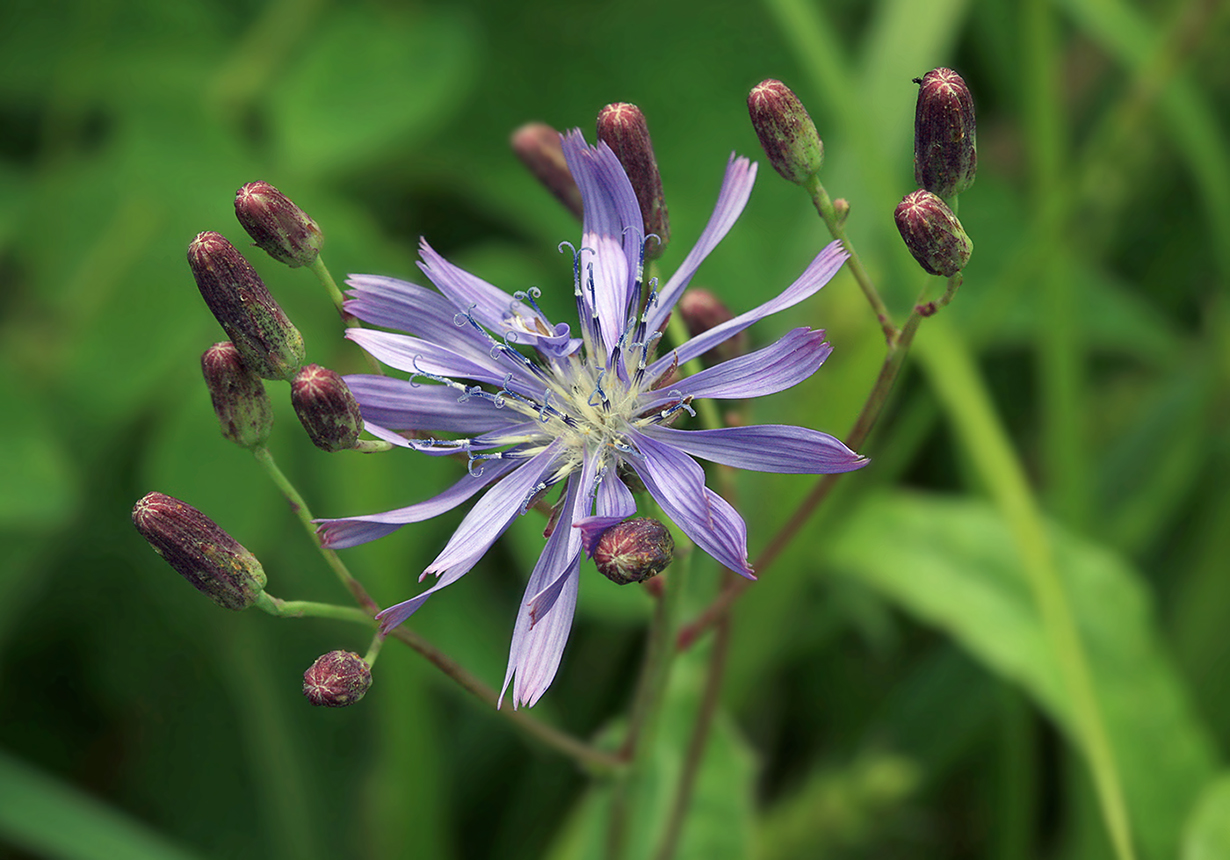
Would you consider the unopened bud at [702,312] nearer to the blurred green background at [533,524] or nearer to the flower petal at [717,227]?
the flower petal at [717,227]


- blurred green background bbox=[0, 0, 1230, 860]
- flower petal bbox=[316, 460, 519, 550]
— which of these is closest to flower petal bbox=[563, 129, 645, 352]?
flower petal bbox=[316, 460, 519, 550]

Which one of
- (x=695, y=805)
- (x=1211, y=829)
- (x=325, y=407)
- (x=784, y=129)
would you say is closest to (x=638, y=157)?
(x=784, y=129)

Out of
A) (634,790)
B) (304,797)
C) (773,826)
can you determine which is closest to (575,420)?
(634,790)

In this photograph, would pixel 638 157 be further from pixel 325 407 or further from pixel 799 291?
pixel 325 407

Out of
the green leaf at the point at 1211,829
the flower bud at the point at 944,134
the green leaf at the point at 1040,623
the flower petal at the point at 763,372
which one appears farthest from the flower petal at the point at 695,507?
the green leaf at the point at 1211,829

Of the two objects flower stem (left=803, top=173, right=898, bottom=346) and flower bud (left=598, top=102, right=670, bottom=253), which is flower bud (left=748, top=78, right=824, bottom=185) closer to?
flower stem (left=803, top=173, right=898, bottom=346)
